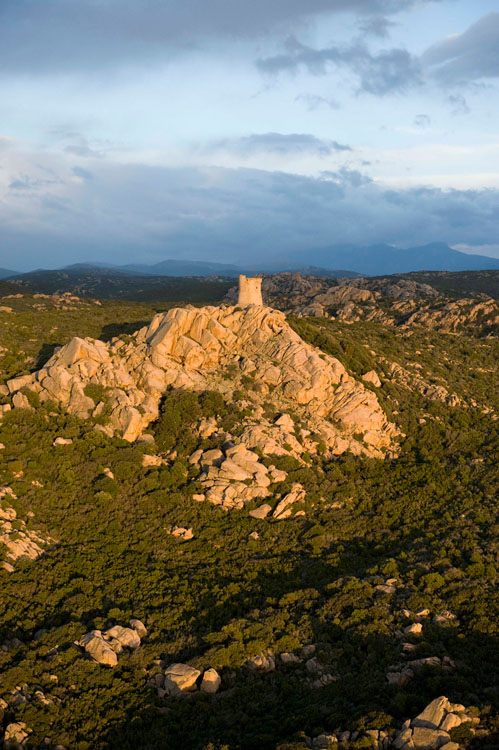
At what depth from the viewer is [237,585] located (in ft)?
74.1

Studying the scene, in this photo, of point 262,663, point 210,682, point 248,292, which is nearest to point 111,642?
point 210,682

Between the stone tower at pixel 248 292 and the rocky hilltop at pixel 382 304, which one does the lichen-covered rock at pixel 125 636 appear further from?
the rocky hilltop at pixel 382 304

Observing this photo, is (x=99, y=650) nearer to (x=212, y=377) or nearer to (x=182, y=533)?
(x=182, y=533)

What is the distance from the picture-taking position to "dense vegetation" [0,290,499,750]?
49.6ft

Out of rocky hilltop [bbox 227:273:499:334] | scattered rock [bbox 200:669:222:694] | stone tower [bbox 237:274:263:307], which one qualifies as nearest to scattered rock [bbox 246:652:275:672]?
scattered rock [bbox 200:669:222:694]

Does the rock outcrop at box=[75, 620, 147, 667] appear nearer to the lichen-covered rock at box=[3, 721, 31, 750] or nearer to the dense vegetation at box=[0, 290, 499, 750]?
the dense vegetation at box=[0, 290, 499, 750]

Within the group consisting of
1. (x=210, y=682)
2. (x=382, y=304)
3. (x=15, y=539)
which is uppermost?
(x=382, y=304)

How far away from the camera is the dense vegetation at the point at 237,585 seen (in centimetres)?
1512

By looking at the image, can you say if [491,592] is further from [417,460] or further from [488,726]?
[417,460]

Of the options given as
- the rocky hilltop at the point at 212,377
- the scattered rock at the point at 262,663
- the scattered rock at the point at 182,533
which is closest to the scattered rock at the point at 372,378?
the rocky hilltop at the point at 212,377

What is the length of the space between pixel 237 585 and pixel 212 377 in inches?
762

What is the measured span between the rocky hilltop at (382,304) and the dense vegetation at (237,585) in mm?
56289

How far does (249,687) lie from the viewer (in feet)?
54.3

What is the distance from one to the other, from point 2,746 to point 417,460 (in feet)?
107
